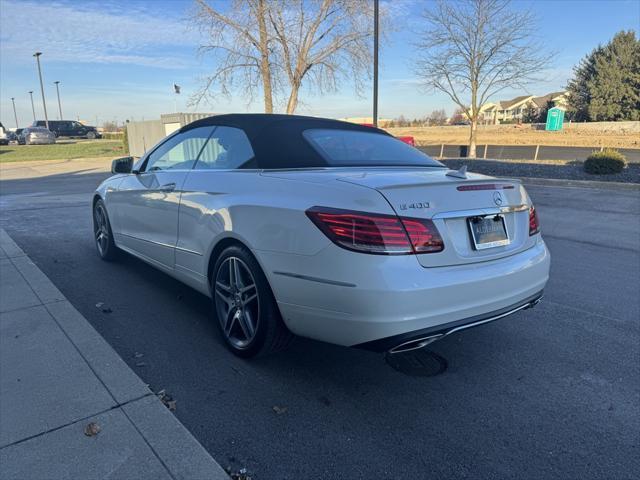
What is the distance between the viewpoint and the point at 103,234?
555cm

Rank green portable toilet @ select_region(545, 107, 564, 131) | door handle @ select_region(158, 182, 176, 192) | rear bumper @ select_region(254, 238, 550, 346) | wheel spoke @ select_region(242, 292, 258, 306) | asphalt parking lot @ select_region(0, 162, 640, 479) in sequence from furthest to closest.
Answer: green portable toilet @ select_region(545, 107, 564, 131) < door handle @ select_region(158, 182, 176, 192) < wheel spoke @ select_region(242, 292, 258, 306) < rear bumper @ select_region(254, 238, 550, 346) < asphalt parking lot @ select_region(0, 162, 640, 479)

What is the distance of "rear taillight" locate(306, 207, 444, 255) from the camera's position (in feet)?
7.93

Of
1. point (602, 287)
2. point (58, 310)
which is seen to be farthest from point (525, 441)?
point (58, 310)

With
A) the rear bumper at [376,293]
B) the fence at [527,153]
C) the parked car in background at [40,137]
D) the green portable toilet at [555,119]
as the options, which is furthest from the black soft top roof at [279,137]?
the green portable toilet at [555,119]

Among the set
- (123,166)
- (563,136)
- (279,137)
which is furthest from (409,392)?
(563,136)

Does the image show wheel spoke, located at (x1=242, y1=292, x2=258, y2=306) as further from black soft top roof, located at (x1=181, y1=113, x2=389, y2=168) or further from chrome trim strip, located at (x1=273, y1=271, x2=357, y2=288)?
black soft top roof, located at (x1=181, y1=113, x2=389, y2=168)

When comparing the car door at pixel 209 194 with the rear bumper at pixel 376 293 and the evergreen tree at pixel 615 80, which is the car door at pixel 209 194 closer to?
the rear bumper at pixel 376 293

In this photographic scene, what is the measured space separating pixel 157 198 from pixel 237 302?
58.7 inches

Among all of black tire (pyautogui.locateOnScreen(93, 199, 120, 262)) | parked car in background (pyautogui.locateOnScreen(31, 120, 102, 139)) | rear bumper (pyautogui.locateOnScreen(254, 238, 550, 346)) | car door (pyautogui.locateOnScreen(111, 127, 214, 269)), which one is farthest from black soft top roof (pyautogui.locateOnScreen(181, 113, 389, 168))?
parked car in background (pyautogui.locateOnScreen(31, 120, 102, 139))

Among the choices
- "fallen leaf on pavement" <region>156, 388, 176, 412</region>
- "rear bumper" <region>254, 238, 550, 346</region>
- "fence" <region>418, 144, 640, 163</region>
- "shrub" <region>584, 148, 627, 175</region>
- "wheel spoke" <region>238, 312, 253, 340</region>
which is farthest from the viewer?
"fence" <region>418, 144, 640, 163</region>

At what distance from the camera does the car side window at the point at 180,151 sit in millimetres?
3955

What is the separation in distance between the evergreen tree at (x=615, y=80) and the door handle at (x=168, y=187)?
56573 millimetres

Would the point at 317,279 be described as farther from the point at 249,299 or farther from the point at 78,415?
the point at 78,415

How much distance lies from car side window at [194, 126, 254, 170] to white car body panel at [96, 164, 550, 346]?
132 millimetres
